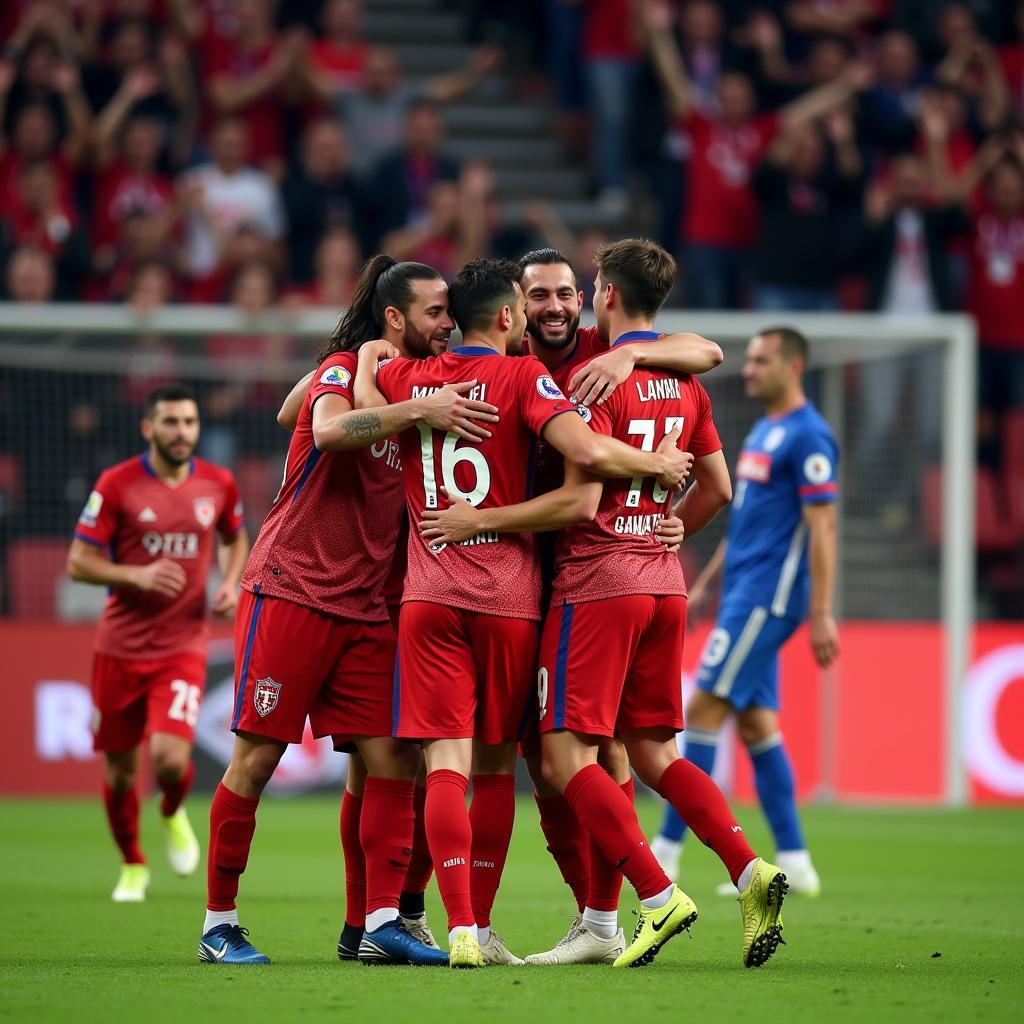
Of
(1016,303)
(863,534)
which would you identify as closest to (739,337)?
(863,534)

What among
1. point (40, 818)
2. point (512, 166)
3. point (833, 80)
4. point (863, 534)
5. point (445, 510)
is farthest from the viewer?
point (512, 166)

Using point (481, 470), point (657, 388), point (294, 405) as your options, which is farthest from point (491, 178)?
point (481, 470)

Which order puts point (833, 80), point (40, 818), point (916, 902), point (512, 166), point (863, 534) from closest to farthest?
1. point (916, 902)
2. point (40, 818)
3. point (863, 534)
4. point (833, 80)
5. point (512, 166)

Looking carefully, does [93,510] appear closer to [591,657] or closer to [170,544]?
[170,544]

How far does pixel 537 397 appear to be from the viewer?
19.6ft

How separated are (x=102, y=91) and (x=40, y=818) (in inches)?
268

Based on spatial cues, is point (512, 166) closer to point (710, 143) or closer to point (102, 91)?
point (710, 143)

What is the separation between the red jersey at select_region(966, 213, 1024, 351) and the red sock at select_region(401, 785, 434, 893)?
11.2 meters

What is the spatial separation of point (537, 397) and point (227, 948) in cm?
212

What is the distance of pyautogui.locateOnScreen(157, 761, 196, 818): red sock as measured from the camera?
29.7ft

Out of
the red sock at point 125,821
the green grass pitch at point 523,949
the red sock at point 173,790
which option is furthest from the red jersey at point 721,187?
the red sock at point 125,821

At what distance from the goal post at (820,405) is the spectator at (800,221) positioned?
1.10 meters

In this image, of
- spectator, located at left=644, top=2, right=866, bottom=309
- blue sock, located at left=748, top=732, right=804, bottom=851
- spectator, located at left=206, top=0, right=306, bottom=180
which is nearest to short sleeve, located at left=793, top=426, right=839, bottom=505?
blue sock, located at left=748, top=732, right=804, bottom=851

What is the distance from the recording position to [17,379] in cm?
1393
